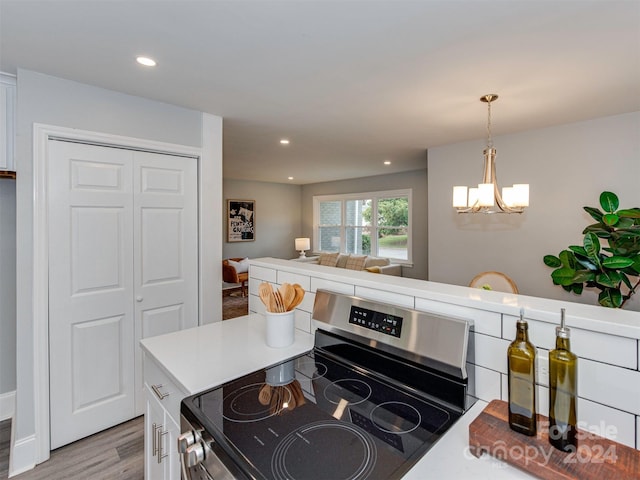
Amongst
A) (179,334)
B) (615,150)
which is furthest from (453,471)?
(615,150)

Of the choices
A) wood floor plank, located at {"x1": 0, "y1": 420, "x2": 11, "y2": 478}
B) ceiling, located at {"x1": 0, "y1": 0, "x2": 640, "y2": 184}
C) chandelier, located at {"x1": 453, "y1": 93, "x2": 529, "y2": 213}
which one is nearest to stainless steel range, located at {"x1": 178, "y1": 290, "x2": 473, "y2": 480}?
ceiling, located at {"x1": 0, "y1": 0, "x2": 640, "y2": 184}

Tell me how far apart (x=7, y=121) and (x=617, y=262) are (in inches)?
152

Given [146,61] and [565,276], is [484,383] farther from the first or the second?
[146,61]

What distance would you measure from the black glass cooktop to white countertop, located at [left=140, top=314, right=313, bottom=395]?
0.07 m

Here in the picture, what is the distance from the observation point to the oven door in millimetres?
836

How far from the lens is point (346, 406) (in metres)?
1.03

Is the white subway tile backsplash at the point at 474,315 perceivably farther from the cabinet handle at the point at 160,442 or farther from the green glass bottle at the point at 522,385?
the cabinet handle at the point at 160,442

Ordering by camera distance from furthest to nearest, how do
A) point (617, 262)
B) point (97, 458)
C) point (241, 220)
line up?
1. point (241, 220)
2. point (617, 262)
3. point (97, 458)

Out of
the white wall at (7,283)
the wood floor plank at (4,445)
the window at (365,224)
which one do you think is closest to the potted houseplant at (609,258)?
the window at (365,224)

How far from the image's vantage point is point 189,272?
105 inches

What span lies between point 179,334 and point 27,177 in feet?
4.43

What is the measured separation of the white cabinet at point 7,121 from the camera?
1.99 meters

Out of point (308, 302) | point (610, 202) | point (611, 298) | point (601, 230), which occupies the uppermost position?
point (610, 202)

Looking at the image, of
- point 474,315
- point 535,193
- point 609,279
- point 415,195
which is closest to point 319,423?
point 474,315
